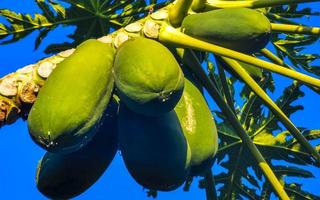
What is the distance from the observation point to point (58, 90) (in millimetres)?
2131

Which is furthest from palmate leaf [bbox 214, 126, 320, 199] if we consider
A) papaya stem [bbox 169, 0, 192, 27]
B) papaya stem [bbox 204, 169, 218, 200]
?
papaya stem [bbox 169, 0, 192, 27]

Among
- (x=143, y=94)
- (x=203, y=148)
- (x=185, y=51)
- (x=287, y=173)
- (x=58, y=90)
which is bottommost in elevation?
(x=287, y=173)

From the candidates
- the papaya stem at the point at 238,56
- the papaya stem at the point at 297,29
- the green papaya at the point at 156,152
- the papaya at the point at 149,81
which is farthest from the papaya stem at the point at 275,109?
the papaya at the point at 149,81

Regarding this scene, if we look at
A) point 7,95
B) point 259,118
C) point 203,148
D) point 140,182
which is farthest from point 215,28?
point 259,118

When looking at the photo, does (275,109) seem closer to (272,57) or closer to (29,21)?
(272,57)

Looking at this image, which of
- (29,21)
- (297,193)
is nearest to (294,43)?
(297,193)

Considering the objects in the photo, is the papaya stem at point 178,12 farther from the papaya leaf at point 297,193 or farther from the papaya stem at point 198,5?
the papaya leaf at point 297,193

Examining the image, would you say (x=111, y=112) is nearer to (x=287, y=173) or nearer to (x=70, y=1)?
(x=70, y=1)

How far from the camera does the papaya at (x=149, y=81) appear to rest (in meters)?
2.11

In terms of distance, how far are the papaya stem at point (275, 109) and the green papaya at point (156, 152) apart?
58 cm

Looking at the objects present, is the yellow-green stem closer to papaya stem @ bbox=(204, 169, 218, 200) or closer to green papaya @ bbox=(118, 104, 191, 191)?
papaya stem @ bbox=(204, 169, 218, 200)

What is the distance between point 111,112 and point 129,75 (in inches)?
16.6

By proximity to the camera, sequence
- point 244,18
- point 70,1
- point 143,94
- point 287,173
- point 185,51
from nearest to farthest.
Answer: point 143,94 < point 244,18 < point 185,51 < point 70,1 < point 287,173

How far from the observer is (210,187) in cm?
295
